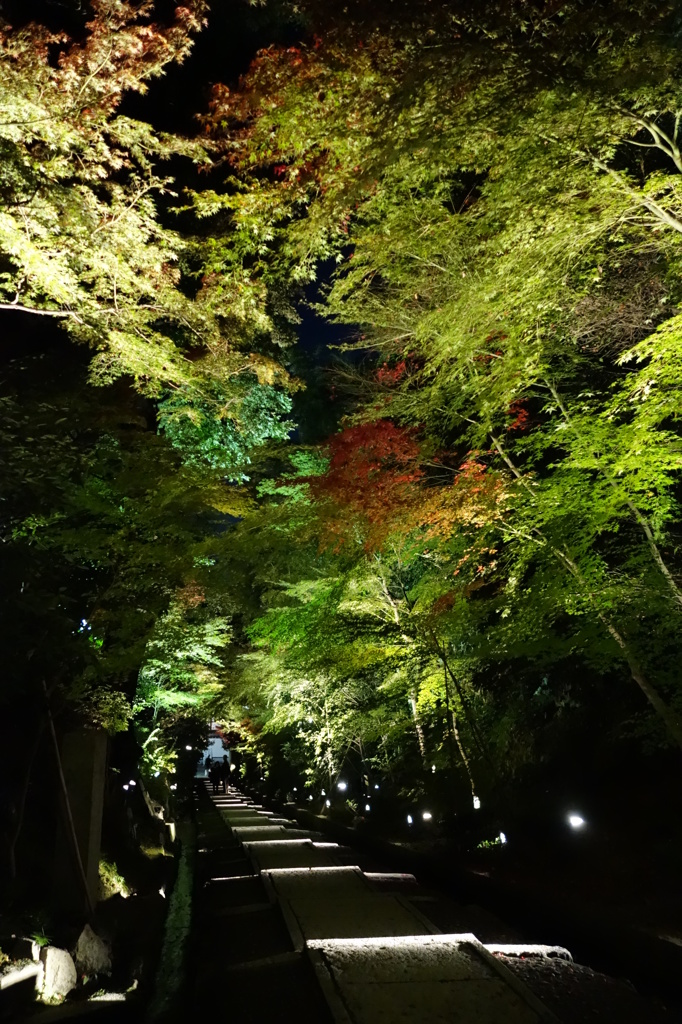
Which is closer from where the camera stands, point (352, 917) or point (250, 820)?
point (352, 917)

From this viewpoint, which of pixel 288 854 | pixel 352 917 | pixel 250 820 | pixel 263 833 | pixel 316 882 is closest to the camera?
pixel 352 917

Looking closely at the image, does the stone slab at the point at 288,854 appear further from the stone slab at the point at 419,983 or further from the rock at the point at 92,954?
the stone slab at the point at 419,983

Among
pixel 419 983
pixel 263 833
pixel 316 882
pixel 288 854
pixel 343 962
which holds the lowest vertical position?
pixel 263 833

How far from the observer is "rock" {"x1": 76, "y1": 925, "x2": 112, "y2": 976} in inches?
214

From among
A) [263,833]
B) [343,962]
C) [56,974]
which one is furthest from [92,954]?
[263,833]

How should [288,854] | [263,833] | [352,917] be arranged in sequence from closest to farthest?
[352,917]
[288,854]
[263,833]

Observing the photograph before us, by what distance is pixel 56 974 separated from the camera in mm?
4930

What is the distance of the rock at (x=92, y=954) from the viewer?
543cm

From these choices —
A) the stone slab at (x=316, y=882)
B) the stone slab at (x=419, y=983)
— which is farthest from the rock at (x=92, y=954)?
the stone slab at (x=419, y=983)

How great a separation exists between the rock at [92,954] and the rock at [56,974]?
31 centimetres

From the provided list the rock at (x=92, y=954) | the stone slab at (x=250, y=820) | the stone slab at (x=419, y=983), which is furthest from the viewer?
the stone slab at (x=250, y=820)

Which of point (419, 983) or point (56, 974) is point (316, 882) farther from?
point (419, 983)

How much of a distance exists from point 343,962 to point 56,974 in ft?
9.09

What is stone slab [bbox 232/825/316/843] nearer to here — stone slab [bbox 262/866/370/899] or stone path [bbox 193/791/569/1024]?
stone slab [bbox 262/866/370/899]
